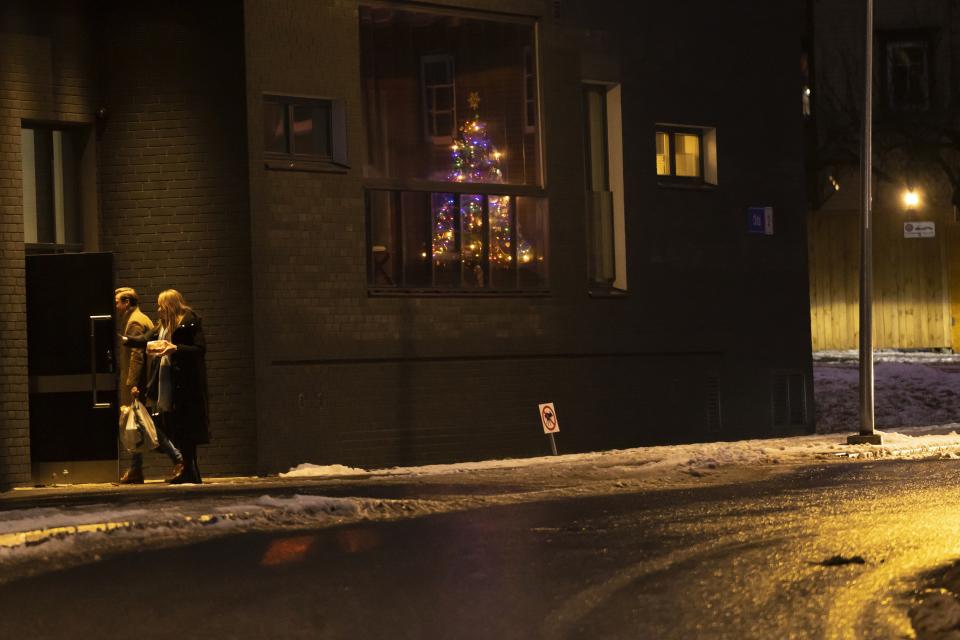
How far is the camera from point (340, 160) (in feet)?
62.3

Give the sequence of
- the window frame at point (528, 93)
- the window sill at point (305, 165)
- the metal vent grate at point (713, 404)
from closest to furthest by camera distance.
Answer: the window sill at point (305, 165)
the window frame at point (528, 93)
the metal vent grate at point (713, 404)

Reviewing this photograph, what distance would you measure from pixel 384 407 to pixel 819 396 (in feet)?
39.7

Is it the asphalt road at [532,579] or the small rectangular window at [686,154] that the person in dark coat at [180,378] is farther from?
the small rectangular window at [686,154]

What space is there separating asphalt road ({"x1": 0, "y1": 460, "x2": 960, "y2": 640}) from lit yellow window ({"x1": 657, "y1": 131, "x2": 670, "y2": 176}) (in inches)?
406

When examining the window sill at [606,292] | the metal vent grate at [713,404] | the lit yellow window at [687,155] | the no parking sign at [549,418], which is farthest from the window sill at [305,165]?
the metal vent grate at [713,404]

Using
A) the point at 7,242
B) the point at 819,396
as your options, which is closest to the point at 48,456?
the point at 7,242

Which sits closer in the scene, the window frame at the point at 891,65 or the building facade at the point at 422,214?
the building facade at the point at 422,214

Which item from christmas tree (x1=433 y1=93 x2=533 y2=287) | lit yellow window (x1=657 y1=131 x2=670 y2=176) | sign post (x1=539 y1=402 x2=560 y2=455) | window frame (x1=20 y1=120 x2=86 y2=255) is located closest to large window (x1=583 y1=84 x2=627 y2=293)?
lit yellow window (x1=657 y1=131 x2=670 y2=176)

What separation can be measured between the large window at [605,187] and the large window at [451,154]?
1213mm

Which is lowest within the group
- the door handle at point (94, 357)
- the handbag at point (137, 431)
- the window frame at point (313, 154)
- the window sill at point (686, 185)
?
the handbag at point (137, 431)

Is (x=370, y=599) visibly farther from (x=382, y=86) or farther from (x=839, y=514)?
(x=382, y=86)

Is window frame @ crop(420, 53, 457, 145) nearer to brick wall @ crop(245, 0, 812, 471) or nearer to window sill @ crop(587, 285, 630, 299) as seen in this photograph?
brick wall @ crop(245, 0, 812, 471)

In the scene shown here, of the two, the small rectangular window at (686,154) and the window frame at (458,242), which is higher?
the small rectangular window at (686,154)

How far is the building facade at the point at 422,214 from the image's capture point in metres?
18.0
